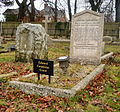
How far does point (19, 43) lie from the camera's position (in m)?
7.20

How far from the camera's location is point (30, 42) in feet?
22.7

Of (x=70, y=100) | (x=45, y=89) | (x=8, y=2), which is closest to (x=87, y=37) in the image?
(x=45, y=89)

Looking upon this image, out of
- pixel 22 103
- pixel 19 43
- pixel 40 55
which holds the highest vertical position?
pixel 19 43

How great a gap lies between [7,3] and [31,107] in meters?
24.3

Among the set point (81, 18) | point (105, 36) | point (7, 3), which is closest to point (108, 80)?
point (81, 18)

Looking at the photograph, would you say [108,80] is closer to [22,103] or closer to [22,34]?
[22,103]

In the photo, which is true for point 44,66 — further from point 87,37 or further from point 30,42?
point 87,37

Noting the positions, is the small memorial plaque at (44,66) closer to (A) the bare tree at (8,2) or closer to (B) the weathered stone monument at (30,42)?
(B) the weathered stone monument at (30,42)

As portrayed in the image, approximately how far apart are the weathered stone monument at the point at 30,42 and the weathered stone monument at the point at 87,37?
1402 mm

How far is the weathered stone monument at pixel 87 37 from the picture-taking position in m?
6.53

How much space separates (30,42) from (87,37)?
2.48 meters

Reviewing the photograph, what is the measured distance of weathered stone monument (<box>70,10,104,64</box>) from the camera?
6531 millimetres

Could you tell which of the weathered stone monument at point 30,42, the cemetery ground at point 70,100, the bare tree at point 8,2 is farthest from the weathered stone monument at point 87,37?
the bare tree at point 8,2

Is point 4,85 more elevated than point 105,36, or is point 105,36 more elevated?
point 105,36
